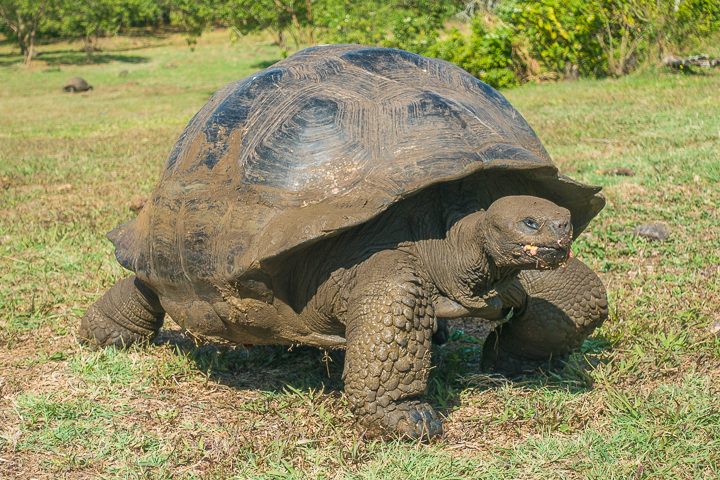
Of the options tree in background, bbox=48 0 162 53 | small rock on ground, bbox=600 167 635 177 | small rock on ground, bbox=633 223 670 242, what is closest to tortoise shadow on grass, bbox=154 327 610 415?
small rock on ground, bbox=633 223 670 242

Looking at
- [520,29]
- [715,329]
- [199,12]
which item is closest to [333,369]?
[715,329]

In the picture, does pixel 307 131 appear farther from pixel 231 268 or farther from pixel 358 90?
pixel 231 268

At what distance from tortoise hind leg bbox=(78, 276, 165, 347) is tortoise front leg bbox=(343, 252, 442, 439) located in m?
1.36

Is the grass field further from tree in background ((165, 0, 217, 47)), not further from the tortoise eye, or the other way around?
tree in background ((165, 0, 217, 47))

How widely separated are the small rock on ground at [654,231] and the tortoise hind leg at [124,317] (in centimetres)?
284

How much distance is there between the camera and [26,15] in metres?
28.9

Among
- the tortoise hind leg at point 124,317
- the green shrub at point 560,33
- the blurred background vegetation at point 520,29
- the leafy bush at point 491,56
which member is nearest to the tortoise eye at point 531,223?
→ the tortoise hind leg at point 124,317

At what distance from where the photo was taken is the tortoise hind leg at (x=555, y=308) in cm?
319

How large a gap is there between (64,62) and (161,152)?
21.3 metres

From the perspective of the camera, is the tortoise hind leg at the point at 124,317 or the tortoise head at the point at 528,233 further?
the tortoise hind leg at the point at 124,317

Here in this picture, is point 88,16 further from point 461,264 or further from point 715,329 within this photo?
point 461,264

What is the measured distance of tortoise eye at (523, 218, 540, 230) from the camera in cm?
258

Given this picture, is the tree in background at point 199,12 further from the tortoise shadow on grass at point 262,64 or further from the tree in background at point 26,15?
the tree in background at point 26,15

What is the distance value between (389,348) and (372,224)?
428 mm
